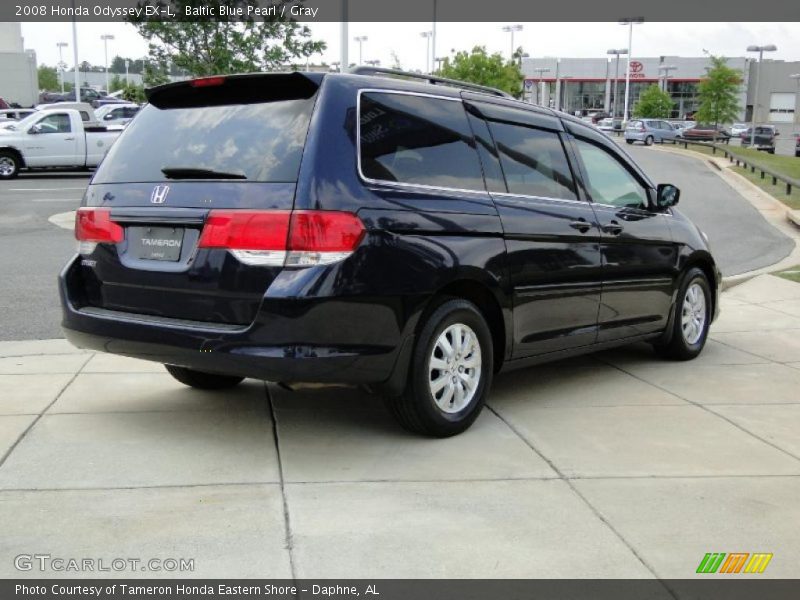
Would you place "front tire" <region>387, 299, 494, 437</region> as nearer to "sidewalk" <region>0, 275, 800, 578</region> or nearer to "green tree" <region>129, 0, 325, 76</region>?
"sidewalk" <region>0, 275, 800, 578</region>

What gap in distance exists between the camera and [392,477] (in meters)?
4.64

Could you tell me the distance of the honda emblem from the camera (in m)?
4.87

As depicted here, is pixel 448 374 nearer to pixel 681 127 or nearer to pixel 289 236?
pixel 289 236

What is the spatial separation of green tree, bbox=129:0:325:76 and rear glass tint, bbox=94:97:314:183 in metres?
11.1

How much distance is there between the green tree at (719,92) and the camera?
5909 centimetres

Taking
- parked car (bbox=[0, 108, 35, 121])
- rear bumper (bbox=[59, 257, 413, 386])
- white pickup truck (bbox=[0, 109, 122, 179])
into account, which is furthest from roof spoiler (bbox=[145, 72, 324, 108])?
parked car (bbox=[0, 108, 35, 121])

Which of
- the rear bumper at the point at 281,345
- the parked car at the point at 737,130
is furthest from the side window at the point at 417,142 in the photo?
the parked car at the point at 737,130

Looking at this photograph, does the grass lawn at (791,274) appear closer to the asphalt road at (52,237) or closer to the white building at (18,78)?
the asphalt road at (52,237)

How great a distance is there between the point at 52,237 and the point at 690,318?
10.5 metres

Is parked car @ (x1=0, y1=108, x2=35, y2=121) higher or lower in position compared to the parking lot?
higher

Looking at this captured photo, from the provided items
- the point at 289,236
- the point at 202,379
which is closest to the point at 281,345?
the point at 289,236

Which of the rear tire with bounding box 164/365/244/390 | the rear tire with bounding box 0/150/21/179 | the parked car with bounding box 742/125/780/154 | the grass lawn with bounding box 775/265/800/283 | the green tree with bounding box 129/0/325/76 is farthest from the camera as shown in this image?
the parked car with bounding box 742/125/780/154

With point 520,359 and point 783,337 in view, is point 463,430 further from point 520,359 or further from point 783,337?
point 783,337

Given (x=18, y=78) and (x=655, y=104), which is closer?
(x=18, y=78)
